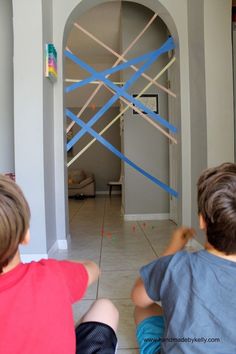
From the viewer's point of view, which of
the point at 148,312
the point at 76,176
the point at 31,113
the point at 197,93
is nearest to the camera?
the point at 148,312

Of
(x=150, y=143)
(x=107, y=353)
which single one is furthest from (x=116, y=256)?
(x=150, y=143)

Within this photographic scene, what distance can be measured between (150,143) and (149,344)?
3462 millimetres

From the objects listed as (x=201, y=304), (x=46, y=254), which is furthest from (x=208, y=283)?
(x=46, y=254)

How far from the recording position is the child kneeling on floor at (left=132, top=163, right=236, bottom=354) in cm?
71

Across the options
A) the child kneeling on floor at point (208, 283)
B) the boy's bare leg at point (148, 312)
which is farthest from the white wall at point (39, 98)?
the child kneeling on floor at point (208, 283)

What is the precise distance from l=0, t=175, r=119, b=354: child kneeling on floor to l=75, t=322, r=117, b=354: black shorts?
0.47ft

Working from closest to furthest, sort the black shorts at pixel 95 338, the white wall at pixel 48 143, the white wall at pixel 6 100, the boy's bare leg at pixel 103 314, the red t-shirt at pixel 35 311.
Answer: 1. the red t-shirt at pixel 35 311
2. the black shorts at pixel 95 338
3. the boy's bare leg at pixel 103 314
4. the white wall at pixel 48 143
5. the white wall at pixel 6 100

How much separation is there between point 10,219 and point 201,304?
447 millimetres

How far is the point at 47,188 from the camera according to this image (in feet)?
7.84

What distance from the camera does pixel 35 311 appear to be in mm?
635

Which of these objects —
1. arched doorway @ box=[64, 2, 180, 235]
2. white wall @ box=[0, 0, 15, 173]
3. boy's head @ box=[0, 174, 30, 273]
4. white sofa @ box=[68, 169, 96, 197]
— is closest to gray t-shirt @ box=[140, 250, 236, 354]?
boy's head @ box=[0, 174, 30, 273]

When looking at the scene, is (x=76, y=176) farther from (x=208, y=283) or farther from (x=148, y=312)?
(x=208, y=283)

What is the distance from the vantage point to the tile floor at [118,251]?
1.54m

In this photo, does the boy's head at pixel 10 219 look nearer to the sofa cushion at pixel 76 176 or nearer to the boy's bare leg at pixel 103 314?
the boy's bare leg at pixel 103 314
